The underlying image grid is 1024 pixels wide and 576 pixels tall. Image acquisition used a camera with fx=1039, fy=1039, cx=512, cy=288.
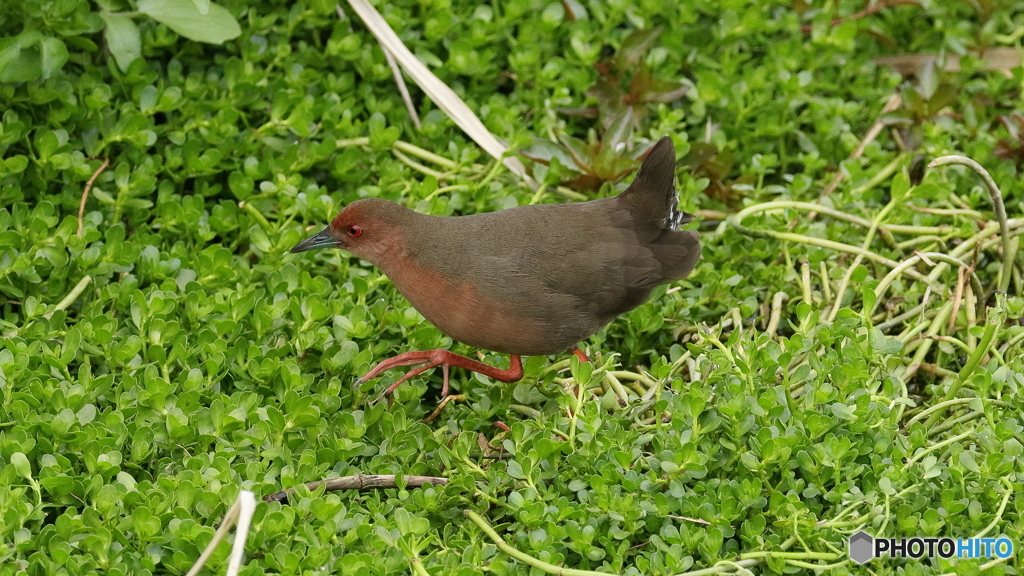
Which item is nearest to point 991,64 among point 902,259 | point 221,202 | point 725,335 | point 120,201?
point 902,259

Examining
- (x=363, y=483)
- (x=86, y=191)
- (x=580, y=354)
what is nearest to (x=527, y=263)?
(x=580, y=354)

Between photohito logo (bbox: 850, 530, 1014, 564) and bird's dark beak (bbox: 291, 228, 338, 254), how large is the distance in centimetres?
199

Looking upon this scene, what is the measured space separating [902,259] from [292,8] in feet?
9.14

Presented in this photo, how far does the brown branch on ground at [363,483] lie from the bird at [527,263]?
1.47 ft

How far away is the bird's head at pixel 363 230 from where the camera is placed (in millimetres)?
3596

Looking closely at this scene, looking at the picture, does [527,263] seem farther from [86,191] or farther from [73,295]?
[86,191]

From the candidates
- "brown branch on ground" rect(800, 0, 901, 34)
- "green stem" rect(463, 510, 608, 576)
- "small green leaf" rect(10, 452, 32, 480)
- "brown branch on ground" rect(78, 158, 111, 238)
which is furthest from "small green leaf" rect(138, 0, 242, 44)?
"brown branch on ground" rect(800, 0, 901, 34)

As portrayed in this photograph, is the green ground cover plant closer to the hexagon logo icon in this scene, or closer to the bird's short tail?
the hexagon logo icon

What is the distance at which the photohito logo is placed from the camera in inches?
108

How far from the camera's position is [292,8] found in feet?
14.9

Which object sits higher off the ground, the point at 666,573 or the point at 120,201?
the point at 120,201

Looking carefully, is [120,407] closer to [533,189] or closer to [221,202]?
[221,202]

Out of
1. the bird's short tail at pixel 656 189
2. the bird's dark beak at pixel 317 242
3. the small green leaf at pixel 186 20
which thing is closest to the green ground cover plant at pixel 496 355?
the small green leaf at pixel 186 20

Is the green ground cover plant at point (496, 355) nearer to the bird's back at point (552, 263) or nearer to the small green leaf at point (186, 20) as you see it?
the small green leaf at point (186, 20)
